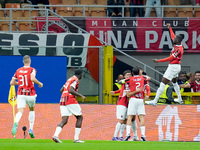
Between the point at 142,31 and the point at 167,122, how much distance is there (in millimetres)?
5807

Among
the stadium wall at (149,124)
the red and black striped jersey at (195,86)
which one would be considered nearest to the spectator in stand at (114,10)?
the red and black striped jersey at (195,86)

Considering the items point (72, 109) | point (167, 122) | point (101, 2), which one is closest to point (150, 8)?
point (101, 2)

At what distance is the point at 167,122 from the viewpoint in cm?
1630

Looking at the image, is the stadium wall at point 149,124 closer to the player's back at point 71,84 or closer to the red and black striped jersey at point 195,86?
the red and black striped jersey at point 195,86

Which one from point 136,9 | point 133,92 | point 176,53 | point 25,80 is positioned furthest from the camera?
point 136,9

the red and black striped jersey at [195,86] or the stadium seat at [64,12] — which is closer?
the red and black striped jersey at [195,86]

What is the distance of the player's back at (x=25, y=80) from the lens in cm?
1412

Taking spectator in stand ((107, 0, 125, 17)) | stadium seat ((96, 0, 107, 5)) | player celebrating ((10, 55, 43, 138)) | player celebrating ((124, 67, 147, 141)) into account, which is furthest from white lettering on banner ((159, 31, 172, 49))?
player celebrating ((10, 55, 43, 138))

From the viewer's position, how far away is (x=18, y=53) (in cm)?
1727

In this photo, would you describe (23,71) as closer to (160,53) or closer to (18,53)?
(18,53)

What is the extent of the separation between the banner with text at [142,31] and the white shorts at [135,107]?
665 centimetres

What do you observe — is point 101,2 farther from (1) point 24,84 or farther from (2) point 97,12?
(1) point 24,84

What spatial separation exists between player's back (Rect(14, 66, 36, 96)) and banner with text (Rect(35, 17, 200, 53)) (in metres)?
7.08

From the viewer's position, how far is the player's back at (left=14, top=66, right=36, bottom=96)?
14125 millimetres
